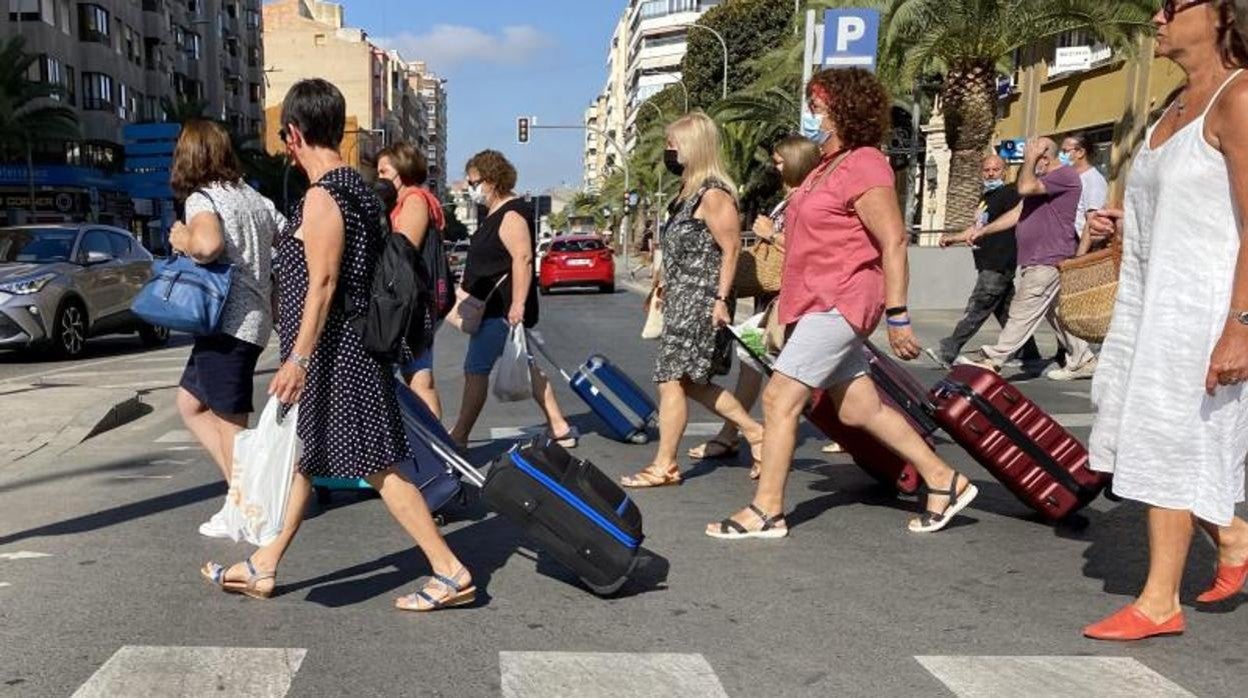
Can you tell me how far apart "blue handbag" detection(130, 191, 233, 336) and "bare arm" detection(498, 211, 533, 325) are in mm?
2056

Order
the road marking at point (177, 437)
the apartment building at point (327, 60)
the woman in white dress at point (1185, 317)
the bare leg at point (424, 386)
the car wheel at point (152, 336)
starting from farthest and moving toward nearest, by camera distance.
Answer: the apartment building at point (327, 60), the car wheel at point (152, 336), the road marking at point (177, 437), the bare leg at point (424, 386), the woman in white dress at point (1185, 317)

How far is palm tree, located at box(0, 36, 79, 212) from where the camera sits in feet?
117

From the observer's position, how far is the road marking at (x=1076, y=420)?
7.34 m

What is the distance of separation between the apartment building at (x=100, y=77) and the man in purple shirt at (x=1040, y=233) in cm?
4068

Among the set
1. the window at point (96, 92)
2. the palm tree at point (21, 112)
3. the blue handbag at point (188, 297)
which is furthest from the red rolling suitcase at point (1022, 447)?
the window at point (96, 92)

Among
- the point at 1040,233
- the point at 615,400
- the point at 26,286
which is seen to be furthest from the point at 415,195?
the point at 26,286

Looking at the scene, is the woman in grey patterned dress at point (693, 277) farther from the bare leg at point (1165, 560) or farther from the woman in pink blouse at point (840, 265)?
the bare leg at point (1165, 560)

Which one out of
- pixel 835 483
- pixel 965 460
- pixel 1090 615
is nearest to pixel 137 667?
pixel 1090 615

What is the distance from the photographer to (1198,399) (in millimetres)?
3305

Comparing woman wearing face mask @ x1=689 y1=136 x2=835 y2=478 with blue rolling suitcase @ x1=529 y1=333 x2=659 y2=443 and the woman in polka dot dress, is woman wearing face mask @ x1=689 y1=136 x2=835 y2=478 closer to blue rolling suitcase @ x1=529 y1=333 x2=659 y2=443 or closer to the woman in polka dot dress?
blue rolling suitcase @ x1=529 y1=333 x2=659 y2=443

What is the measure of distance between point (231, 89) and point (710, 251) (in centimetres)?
7780

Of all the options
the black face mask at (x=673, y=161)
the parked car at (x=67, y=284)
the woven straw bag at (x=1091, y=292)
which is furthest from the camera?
the parked car at (x=67, y=284)

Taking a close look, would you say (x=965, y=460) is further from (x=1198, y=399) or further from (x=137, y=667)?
(x=137, y=667)

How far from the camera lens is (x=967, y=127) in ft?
63.7
